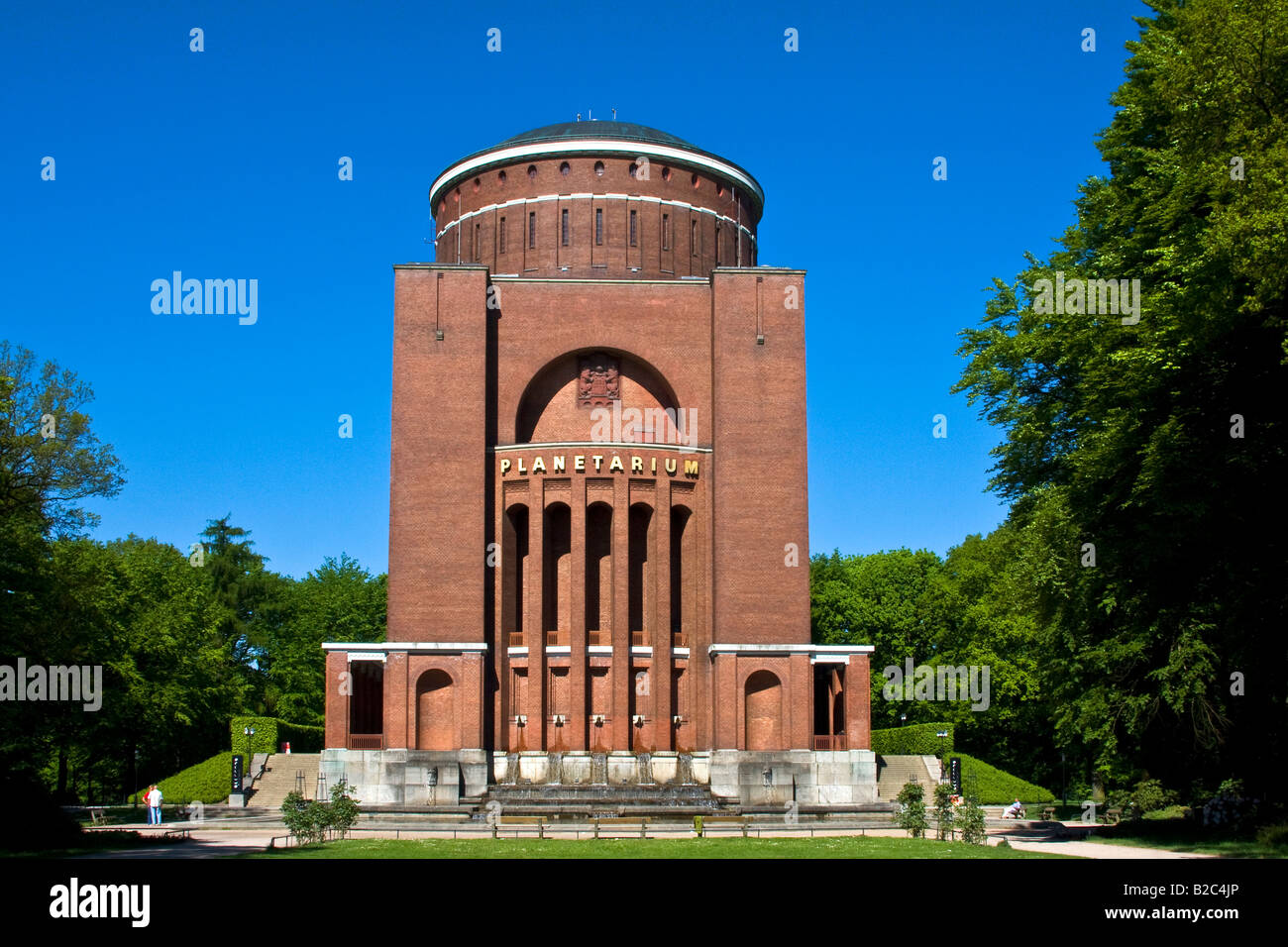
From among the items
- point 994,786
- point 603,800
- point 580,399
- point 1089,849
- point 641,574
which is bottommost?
point 994,786

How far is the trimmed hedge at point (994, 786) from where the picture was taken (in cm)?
4722

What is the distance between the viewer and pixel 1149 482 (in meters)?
22.8

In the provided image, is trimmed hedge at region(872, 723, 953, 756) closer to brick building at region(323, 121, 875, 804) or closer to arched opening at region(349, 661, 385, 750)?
brick building at region(323, 121, 875, 804)

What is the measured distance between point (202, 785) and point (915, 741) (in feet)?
85.6

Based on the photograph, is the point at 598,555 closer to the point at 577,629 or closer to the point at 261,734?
the point at 577,629

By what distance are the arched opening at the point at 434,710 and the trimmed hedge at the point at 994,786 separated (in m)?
17.9

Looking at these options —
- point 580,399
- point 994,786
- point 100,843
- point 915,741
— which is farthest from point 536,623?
point 994,786

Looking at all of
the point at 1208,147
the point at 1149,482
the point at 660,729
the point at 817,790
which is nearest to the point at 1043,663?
the point at 817,790

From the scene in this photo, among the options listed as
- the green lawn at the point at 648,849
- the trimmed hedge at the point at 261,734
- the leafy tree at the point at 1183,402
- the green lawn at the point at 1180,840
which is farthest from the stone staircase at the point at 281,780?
the leafy tree at the point at 1183,402

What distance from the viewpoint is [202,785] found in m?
45.4

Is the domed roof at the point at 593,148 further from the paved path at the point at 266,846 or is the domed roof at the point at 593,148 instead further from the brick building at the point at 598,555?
the paved path at the point at 266,846

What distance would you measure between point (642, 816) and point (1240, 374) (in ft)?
64.3

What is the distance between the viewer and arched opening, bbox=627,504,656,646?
4250 centimetres
